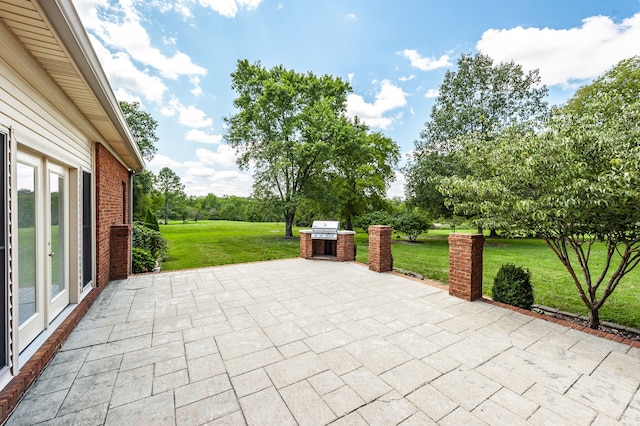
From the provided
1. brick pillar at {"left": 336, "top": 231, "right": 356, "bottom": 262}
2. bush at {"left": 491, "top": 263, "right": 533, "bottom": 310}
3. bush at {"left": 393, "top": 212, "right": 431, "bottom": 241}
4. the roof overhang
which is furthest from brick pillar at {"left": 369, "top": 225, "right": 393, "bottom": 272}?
bush at {"left": 393, "top": 212, "right": 431, "bottom": 241}

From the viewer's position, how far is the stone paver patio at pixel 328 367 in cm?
186

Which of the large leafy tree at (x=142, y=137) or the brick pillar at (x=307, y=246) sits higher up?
the large leafy tree at (x=142, y=137)

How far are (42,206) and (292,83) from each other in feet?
51.8

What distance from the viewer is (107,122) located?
3.89 metres

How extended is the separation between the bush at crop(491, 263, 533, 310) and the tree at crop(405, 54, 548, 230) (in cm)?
1082

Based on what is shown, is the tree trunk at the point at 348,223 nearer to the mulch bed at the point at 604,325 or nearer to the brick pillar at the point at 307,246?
the brick pillar at the point at 307,246

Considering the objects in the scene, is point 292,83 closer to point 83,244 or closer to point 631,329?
point 83,244

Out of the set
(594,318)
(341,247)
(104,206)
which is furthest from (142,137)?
(594,318)

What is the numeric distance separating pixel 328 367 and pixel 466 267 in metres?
2.96

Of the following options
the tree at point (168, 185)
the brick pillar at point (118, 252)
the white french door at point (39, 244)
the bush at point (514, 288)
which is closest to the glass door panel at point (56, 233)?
the white french door at point (39, 244)

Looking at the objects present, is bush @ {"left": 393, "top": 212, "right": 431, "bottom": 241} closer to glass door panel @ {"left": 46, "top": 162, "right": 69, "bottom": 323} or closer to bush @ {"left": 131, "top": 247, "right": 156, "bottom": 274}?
bush @ {"left": 131, "top": 247, "right": 156, "bottom": 274}

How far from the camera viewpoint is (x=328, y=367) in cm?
243

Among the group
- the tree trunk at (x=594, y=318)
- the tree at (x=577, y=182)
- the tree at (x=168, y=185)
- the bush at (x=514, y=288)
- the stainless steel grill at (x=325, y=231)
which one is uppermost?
the tree at (x=168, y=185)

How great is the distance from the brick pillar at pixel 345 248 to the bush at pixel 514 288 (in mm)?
3594
